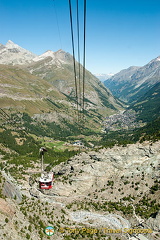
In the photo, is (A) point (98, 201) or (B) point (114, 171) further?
(B) point (114, 171)

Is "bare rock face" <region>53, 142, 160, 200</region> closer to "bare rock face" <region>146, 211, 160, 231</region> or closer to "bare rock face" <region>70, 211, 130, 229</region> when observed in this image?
"bare rock face" <region>70, 211, 130, 229</region>

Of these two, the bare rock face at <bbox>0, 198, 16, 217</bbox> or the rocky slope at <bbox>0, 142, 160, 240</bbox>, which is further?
the rocky slope at <bbox>0, 142, 160, 240</bbox>

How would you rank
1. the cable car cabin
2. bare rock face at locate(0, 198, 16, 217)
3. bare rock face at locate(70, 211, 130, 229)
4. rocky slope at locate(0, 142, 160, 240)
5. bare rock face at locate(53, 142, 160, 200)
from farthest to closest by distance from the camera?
bare rock face at locate(53, 142, 160, 200)
bare rock face at locate(70, 211, 130, 229)
the cable car cabin
rocky slope at locate(0, 142, 160, 240)
bare rock face at locate(0, 198, 16, 217)

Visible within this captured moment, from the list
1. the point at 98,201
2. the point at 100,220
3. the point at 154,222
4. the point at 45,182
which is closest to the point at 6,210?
the point at 45,182

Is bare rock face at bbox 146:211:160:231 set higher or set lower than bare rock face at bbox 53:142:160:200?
lower

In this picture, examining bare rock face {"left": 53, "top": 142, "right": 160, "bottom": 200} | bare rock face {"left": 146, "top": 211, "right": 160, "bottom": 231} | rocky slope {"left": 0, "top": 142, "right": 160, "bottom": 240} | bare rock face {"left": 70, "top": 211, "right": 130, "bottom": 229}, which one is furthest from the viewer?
bare rock face {"left": 53, "top": 142, "right": 160, "bottom": 200}

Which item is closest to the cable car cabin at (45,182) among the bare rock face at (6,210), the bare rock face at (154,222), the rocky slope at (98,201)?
the rocky slope at (98,201)

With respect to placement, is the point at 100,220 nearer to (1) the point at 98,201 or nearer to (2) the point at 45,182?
(1) the point at 98,201

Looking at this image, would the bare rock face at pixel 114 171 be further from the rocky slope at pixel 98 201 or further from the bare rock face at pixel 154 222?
the bare rock face at pixel 154 222

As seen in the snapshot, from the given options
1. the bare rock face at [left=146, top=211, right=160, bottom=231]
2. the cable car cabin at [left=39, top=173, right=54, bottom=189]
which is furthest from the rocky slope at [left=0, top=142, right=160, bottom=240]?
the cable car cabin at [left=39, top=173, right=54, bottom=189]

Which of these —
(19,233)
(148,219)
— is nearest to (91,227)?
(148,219)

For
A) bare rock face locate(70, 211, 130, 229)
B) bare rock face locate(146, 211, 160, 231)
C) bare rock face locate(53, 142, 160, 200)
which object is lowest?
bare rock face locate(70, 211, 130, 229)

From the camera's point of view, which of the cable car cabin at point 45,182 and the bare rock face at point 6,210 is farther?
the cable car cabin at point 45,182

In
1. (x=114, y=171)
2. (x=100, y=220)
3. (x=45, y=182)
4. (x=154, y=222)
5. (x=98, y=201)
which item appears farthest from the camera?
(x=114, y=171)
